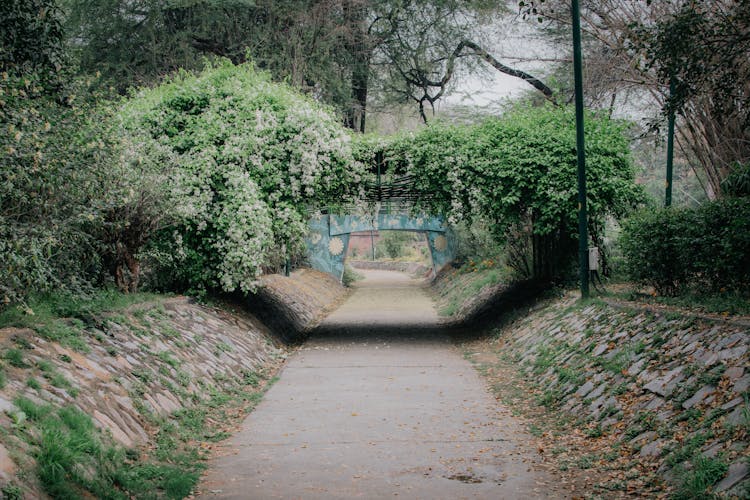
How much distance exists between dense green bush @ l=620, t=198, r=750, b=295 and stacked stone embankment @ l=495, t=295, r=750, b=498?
90 centimetres

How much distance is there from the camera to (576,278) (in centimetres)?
1705

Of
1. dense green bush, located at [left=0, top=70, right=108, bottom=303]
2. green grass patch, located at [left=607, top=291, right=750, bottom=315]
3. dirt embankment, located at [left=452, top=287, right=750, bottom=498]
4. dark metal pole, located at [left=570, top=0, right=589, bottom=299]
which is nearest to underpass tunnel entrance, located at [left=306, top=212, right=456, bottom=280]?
dark metal pole, located at [left=570, top=0, right=589, bottom=299]

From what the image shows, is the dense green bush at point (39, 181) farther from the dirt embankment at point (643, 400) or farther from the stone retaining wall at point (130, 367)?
the dirt embankment at point (643, 400)

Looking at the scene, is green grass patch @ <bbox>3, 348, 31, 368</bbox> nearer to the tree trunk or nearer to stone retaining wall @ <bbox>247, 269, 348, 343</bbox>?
stone retaining wall @ <bbox>247, 269, 348, 343</bbox>

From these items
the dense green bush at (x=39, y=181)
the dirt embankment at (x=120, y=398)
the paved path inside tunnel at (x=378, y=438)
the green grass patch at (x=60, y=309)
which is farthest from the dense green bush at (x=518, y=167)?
the dense green bush at (x=39, y=181)

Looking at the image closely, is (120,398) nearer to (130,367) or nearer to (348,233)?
(130,367)

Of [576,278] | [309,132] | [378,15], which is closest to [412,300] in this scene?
[378,15]

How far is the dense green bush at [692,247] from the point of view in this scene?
9.87 meters

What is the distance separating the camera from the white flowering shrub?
14.8m

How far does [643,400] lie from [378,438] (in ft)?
9.97

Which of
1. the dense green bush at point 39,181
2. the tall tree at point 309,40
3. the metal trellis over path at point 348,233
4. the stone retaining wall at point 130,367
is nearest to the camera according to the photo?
the stone retaining wall at point 130,367

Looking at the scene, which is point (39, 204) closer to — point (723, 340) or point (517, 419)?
point (517, 419)

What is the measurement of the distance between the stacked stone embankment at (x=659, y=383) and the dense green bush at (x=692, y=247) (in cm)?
90

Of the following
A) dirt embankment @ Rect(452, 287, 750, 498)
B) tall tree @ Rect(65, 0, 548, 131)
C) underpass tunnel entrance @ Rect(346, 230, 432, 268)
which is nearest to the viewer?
dirt embankment @ Rect(452, 287, 750, 498)
